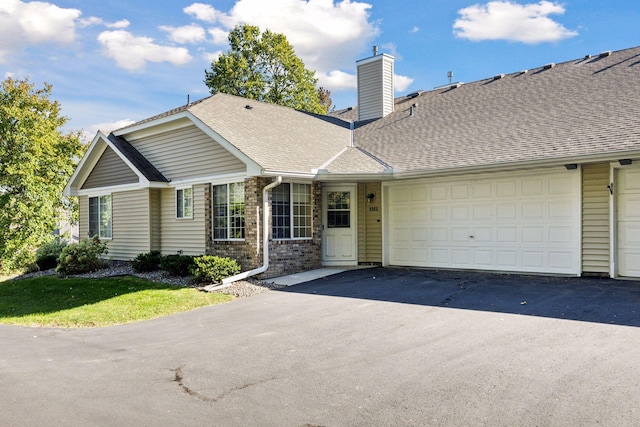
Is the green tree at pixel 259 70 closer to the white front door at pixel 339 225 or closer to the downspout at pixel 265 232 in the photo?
the white front door at pixel 339 225

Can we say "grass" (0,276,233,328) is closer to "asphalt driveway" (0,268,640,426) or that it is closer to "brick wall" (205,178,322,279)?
"asphalt driveway" (0,268,640,426)

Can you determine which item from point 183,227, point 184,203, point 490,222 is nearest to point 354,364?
point 490,222

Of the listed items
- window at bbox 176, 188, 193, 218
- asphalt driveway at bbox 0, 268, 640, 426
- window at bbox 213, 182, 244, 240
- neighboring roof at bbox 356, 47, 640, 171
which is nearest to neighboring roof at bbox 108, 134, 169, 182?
window at bbox 176, 188, 193, 218

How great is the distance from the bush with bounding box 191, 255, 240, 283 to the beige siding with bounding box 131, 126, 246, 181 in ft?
7.88

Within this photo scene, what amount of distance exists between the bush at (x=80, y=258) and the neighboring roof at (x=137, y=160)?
2856mm

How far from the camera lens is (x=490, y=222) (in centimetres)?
1127

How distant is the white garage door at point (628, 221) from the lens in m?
9.52

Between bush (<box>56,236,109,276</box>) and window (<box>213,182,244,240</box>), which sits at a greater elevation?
window (<box>213,182,244,240</box>)

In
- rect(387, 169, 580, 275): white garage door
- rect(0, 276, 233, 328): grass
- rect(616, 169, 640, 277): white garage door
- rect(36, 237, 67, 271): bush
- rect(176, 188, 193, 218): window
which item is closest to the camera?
rect(0, 276, 233, 328): grass

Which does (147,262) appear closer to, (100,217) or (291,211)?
(100,217)

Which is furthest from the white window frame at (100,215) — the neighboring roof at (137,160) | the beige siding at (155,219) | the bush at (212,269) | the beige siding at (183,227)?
the bush at (212,269)

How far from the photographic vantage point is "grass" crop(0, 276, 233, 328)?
30.1 ft

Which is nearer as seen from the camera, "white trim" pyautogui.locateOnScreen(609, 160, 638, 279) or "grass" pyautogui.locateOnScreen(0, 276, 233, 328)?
"grass" pyautogui.locateOnScreen(0, 276, 233, 328)

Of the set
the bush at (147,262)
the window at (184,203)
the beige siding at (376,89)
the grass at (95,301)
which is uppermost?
the beige siding at (376,89)
